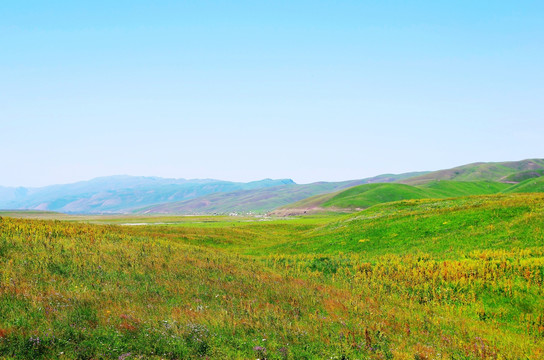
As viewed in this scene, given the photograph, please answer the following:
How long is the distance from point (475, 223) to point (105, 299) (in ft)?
112

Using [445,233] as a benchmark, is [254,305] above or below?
above

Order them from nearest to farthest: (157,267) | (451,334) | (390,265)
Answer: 1. (451,334)
2. (157,267)
3. (390,265)

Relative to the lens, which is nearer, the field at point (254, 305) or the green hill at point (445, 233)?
the field at point (254, 305)

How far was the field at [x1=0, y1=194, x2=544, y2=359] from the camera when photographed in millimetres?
8656

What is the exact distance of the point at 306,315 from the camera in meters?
11.4

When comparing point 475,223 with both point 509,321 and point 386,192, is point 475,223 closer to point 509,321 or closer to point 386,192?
point 509,321

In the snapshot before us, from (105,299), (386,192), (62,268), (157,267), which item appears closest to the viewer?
(105,299)

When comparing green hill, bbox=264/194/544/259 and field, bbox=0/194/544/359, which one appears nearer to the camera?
field, bbox=0/194/544/359

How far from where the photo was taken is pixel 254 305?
12109mm

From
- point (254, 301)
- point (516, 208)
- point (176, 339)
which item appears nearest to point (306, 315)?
point (254, 301)

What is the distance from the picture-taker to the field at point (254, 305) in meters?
8.66

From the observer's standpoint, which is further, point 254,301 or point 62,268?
point 62,268

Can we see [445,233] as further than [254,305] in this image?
Yes

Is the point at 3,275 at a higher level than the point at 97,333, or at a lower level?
higher
